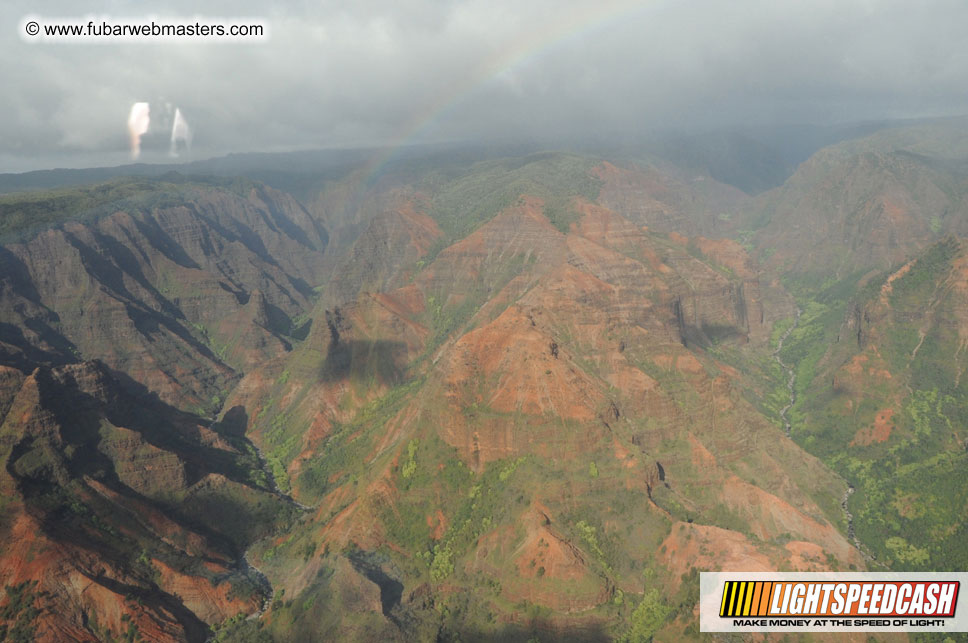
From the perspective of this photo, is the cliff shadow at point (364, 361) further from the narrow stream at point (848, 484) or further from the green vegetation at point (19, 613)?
Answer: the narrow stream at point (848, 484)

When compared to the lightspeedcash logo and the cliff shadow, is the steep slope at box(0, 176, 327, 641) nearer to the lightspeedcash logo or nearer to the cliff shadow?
the cliff shadow

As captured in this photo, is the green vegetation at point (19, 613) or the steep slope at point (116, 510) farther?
the steep slope at point (116, 510)

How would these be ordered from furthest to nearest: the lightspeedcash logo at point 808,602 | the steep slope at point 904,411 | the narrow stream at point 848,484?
the steep slope at point 904,411
the narrow stream at point 848,484
the lightspeedcash logo at point 808,602

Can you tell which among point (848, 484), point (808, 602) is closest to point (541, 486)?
point (808, 602)

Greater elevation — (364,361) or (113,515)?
(364,361)

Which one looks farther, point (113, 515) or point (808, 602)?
point (113, 515)

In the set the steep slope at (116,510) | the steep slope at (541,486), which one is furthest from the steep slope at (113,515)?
the steep slope at (541,486)

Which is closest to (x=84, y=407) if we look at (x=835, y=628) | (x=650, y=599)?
(x=650, y=599)

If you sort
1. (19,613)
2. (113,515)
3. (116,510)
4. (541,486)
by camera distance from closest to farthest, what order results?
(19,613), (541,486), (113,515), (116,510)

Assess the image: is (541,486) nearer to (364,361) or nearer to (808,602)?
(808,602)

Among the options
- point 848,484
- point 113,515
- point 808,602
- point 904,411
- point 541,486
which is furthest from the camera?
point 904,411

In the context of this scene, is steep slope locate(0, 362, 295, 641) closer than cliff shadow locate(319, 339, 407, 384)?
Yes

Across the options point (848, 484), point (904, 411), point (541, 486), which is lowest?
point (848, 484)

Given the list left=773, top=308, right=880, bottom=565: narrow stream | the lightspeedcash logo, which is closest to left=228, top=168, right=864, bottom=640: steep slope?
left=773, top=308, right=880, bottom=565: narrow stream
